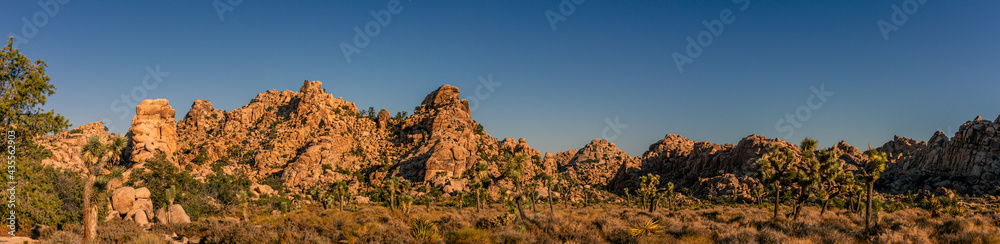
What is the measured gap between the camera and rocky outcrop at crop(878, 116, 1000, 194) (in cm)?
7275

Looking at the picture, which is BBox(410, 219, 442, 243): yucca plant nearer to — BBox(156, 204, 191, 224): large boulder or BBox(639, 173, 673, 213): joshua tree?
BBox(156, 204, 191, 224): large boulder

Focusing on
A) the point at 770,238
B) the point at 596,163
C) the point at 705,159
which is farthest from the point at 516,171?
the point at 596,163

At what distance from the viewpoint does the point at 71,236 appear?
59.2 feet

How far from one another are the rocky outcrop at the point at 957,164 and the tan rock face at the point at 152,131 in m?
136

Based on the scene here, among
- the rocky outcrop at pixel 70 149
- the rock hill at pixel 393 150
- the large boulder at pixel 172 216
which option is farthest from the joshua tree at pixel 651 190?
the rocky outcrop at pixel 70 149

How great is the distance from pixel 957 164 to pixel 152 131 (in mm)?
153663

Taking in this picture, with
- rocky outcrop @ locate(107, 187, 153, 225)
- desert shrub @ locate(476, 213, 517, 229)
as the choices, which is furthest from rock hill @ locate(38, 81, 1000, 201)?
desert shrub @ locate(476, 213, 517, 229)

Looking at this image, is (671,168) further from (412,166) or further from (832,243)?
(832,243)

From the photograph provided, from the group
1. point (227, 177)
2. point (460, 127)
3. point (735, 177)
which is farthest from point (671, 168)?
point (227, 177)

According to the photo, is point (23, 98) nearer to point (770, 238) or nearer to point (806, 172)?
point (770, 238)

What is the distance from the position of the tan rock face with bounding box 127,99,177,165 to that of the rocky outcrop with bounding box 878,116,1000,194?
136108 millimetres

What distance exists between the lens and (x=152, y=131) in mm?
77938

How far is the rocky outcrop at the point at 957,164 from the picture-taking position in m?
72.8

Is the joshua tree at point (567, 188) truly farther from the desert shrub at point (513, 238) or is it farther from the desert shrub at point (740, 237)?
the desert shrub at point (513, 238)
